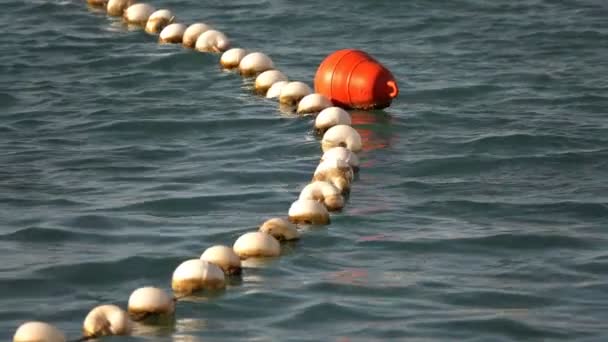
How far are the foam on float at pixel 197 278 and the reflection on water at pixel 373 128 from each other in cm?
431

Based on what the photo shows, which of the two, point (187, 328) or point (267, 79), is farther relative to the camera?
point (267, 79)

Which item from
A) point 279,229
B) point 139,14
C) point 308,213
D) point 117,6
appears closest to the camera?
A: point 279,229

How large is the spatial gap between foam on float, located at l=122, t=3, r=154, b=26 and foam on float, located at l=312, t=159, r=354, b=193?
809 centimetres

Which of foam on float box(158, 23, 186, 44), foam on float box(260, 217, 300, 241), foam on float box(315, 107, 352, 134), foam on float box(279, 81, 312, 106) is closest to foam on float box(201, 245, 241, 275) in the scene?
foam on float box(260, 217, 300, 241)

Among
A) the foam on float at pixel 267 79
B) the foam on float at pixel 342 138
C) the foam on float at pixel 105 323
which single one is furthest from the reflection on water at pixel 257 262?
the foam on float at pixel 267 79

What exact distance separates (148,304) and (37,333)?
Answer: 0.88 metres

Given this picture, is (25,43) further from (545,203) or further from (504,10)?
(545,203)

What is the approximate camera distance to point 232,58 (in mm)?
16500

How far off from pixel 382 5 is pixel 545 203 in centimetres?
1002

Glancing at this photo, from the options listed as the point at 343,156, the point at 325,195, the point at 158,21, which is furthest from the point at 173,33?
the point at 325,195

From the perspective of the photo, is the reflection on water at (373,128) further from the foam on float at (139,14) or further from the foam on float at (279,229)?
the foam on float at (139,14)

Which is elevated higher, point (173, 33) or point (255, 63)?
point (173, 33)

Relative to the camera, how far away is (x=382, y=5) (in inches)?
817

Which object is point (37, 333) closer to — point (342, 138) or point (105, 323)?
point (105, 323)
